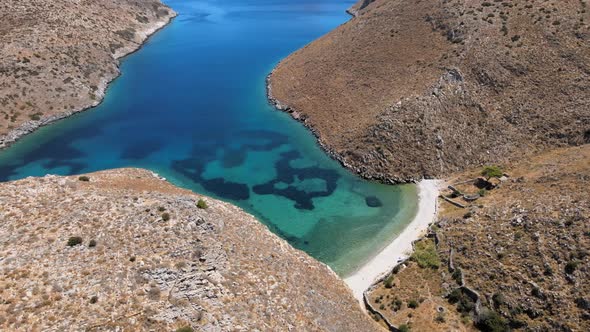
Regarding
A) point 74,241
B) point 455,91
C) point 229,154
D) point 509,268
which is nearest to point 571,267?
point 509,268

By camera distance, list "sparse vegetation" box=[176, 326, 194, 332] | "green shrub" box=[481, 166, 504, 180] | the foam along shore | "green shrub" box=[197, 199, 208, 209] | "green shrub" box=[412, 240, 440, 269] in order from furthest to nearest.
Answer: "green shrub" box=[481, 166, 504, 180] < the foam along shore < "green shrub" box=[412, 240, 440, 269] < "green shrub" box=[197, 199, 208, 209] < "sparse vegetation" box=[176, 326, 194, 332]

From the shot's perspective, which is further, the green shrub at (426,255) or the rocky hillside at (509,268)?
the green shrub at (426,255)

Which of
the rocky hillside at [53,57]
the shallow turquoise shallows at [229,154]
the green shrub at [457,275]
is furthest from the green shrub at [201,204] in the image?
the rocky hillside at [53,57]

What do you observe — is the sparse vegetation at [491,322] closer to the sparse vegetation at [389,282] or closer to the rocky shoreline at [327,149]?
the sparse vegetation at [389,282]

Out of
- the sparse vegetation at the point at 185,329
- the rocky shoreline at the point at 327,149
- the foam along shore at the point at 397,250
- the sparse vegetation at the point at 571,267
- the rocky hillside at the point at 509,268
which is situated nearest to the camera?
the sparse vegetation at the point at 185,329

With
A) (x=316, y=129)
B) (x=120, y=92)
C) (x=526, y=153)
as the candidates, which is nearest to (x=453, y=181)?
(x=526, y=153)

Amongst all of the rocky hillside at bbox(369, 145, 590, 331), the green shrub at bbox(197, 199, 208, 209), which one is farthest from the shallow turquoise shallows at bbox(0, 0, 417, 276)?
the green shrub at bbox(197, 199, 208, 209)

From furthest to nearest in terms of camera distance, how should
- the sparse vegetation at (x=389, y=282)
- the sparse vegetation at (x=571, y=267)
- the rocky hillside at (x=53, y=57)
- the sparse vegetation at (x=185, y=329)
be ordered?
1. the rocky hillside at (x=53, y=57)
2. the sparse vegetation at (x=389, y=282)
3. the sparse vegetation at (x=571, y=267)
4. the sparse vegetation at (x=185, y=329)

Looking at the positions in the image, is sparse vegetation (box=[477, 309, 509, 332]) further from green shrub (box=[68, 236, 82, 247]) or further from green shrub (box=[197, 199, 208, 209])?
green shrub (box=[68, 236, 82, 247])
